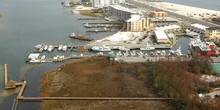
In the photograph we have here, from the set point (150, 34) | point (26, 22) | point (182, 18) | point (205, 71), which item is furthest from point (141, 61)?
point (26, 22)

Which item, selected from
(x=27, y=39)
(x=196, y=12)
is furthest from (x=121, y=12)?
(x=27, y=39)

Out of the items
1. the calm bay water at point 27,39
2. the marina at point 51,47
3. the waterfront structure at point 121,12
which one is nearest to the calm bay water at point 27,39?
the calm bay water at point 27,39

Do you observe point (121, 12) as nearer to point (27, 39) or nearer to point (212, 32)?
point (212, 32)

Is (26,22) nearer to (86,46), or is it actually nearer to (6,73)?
(86,46)

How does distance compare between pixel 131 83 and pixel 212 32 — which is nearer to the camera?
pixel 131 83

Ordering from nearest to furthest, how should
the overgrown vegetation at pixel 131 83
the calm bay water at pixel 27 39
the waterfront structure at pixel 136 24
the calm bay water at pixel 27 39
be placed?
the overgrown vegetation at pixel 131 83, the calm bay water at pixel 27 39, the calm bay water at pixel 27 39, the waterfront structure at pixel 136 24

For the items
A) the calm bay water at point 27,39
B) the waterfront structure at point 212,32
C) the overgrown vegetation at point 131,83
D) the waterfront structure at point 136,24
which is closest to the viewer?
the overgrown vegetation at point 131,83

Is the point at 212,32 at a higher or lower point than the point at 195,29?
higher

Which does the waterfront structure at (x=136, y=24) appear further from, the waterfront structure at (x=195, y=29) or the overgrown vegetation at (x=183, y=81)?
the overgrown vegetation at (x=183, y=81)

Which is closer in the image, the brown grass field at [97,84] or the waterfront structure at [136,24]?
the brown grass field at [97,84]

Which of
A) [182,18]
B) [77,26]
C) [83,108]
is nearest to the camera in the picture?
[83,108]

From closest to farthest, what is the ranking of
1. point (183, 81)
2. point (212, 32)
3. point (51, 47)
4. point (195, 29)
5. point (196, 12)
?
1. point (183, 81)
2. point (51, 47)
3. point (212, 32)
4. point (195, 29)
5. point (196, 12)
